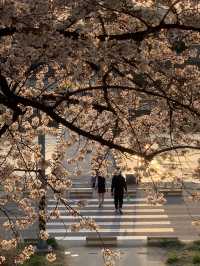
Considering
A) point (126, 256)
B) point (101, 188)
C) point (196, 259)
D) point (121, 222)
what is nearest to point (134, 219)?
point (121, 222)

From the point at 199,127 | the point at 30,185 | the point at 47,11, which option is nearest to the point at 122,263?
the point at 30,185

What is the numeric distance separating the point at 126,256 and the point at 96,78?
6962mm

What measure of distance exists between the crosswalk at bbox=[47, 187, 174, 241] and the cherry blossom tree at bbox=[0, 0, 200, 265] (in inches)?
230

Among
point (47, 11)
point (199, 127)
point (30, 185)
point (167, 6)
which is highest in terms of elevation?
point (167, 6)

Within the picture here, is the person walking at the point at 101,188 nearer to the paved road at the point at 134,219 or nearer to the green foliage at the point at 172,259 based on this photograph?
the paved road at the point at 134,219

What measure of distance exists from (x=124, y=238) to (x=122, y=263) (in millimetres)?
2440

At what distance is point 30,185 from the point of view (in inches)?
441

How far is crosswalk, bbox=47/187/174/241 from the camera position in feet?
58.5

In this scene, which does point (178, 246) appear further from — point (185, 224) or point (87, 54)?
point (87, 54)

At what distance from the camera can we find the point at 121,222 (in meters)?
19.3

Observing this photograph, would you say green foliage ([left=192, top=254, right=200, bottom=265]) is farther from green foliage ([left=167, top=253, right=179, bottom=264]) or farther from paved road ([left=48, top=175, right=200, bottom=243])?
paved road ([left=48, top=175, right=200, bottom=243])

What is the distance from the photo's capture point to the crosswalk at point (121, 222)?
58.5 ft

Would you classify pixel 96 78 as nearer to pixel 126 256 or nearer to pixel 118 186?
pixel 126 256

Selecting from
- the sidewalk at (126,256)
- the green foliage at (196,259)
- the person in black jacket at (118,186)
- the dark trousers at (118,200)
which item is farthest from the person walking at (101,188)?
the green foliage at (196,259)
